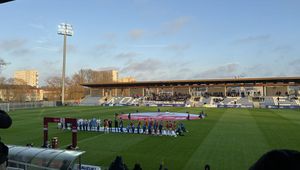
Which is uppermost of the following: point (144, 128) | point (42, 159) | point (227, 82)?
point (227, 82)

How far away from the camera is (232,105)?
2808 inches

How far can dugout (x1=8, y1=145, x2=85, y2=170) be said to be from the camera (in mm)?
11320

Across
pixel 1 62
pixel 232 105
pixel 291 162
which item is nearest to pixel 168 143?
pixel 291 162

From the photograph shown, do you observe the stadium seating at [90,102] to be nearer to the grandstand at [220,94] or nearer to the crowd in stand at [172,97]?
the grandstand at [220,94]

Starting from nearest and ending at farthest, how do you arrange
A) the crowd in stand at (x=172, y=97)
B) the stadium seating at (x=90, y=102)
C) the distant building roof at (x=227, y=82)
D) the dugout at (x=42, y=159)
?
the dugout at (x=42, y=159)
the distant building roof at (x=227, y=82)
the crowd in stand at (x=172, y=97)
the stadium seating at (x=90, y=102)

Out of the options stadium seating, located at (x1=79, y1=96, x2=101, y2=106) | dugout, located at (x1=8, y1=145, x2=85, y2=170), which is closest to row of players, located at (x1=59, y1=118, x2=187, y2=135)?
dugout, located at (x1=8, y1=145, x2=85, y2=170)

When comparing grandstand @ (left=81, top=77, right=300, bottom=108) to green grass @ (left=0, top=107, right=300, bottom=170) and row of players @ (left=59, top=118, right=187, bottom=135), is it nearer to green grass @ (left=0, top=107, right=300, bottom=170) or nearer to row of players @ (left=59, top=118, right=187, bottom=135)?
green grass @ (left=0, top=107, right=300, bottom=170)

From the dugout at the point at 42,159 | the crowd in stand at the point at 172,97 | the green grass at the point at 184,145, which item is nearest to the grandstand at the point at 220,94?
the crowd in stand at the point at 172,97

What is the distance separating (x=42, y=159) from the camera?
1156 cm

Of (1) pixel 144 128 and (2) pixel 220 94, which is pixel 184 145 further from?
(2) pixel 220 94

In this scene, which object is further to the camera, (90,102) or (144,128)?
(90,102)

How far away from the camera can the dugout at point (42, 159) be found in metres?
11.3

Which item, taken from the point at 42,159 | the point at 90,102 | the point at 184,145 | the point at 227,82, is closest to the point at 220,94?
the point at 227,82

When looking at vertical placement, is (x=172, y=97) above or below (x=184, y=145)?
above
